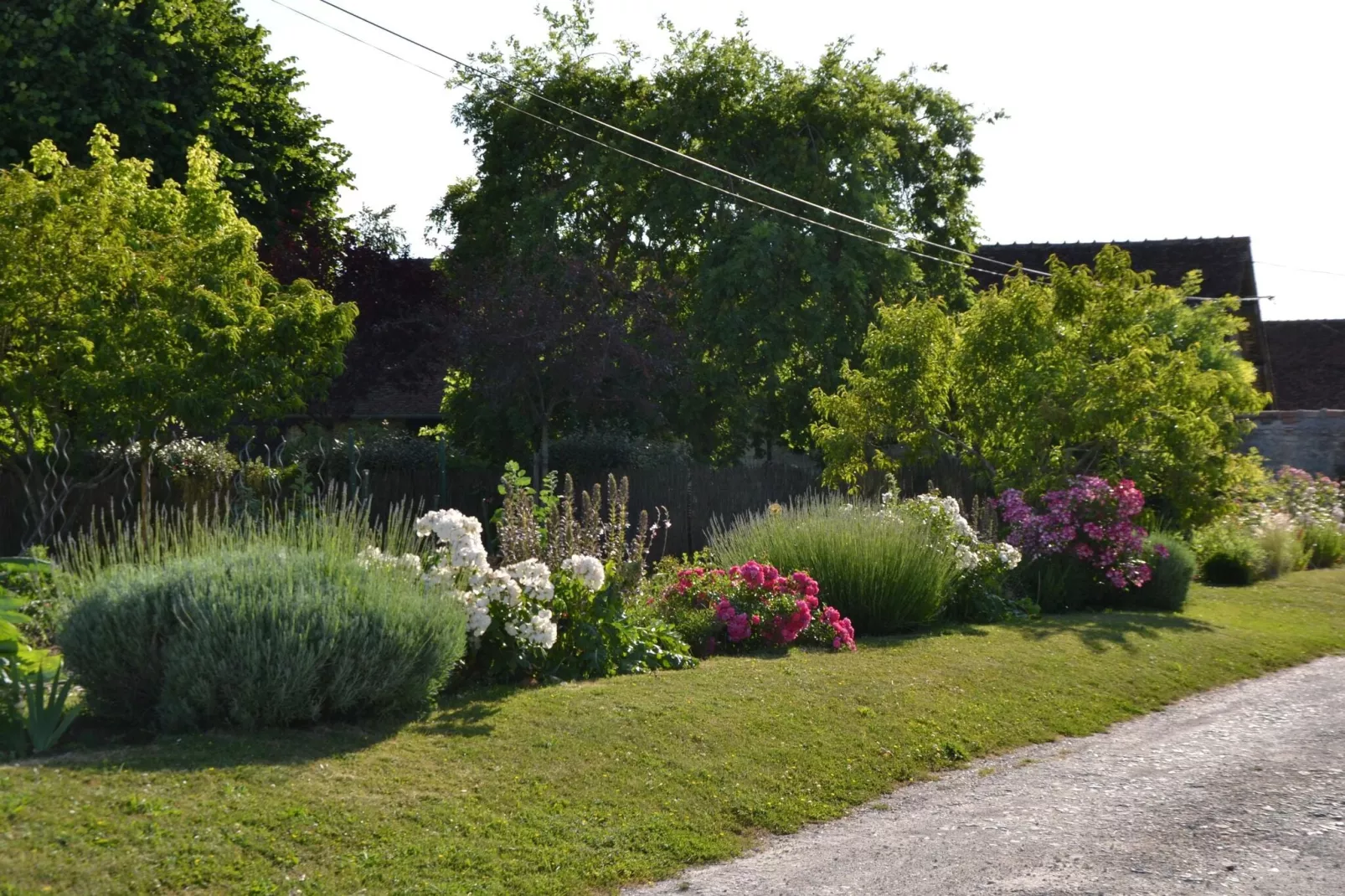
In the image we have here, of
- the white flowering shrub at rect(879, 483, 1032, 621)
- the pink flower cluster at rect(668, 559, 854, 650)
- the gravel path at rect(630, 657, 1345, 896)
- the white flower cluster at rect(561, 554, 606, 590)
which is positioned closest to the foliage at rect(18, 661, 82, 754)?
the gravel path at rect(630, 657, 1345, 896)

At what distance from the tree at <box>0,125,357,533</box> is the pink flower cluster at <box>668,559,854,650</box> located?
22.1ft

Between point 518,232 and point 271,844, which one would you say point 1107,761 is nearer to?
point 271,844

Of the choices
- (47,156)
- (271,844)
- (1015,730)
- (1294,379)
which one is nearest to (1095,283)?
(1015,730)

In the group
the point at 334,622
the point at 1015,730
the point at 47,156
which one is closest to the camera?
the point at 334,622

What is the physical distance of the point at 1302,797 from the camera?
8273 mm

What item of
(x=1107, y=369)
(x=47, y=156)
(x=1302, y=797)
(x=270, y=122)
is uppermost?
(x=270, y=122)

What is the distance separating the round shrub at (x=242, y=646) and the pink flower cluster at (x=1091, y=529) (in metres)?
10.5

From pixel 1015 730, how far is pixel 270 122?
21471 millimetres

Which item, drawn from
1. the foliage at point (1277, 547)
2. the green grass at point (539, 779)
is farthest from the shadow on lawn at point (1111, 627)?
the foliage at point (1277, 547)

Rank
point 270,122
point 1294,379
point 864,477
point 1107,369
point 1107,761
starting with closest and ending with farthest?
point 1107,761 → point 1107,369 → point 864,477 → point 270,122 → point 1294,379

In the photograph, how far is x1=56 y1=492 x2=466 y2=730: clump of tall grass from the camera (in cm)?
784

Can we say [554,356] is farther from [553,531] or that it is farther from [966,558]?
[553,531]

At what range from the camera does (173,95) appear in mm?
24047

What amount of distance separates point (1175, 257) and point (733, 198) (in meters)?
16.3
